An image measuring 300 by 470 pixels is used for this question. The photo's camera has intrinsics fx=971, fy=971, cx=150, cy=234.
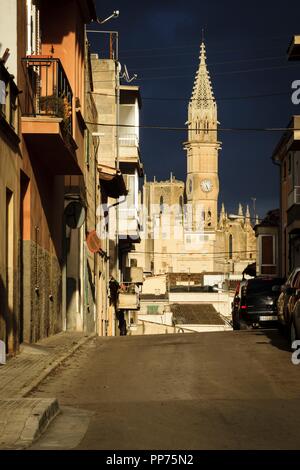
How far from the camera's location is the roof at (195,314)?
67.6 meters

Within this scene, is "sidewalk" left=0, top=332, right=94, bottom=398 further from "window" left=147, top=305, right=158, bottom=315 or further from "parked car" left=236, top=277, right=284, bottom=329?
"window" left=147, top=305, right=158, bottom=315

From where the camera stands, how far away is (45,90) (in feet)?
68.6

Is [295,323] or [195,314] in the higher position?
[295,323]

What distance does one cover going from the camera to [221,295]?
8775 centimetres

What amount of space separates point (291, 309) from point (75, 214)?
27.6ft

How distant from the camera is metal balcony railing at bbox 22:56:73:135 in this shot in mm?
19097

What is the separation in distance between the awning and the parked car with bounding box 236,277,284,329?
12.4 meters

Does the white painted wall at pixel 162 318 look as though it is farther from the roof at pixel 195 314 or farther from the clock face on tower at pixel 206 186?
the clock face on tower at pixel 206 186

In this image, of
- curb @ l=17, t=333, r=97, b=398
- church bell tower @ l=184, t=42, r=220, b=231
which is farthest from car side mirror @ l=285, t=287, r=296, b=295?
church bell tower @ l=184, t=42, r=220, b=231

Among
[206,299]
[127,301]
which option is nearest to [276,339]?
[127,301]

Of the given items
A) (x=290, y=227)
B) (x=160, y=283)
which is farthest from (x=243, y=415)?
(x=160, y=283)

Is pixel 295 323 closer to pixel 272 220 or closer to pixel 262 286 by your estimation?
pixel 262 286

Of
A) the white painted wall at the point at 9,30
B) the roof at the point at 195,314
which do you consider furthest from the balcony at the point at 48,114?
the roof at the point at 195,314

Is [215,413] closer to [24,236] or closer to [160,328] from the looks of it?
[24,236]
